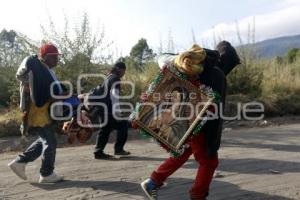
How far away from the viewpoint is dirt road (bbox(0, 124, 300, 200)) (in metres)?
6.80

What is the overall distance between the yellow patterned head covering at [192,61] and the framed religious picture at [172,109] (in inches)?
6.2

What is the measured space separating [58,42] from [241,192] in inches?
323

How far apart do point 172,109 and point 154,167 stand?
8.19 feet

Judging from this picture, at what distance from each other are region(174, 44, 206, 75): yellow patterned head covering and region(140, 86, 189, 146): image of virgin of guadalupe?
0.85 ft

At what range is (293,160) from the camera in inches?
346

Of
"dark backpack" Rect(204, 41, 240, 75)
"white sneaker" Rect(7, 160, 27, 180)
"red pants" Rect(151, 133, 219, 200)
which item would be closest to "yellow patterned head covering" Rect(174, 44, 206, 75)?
"dark backpack" Rect(204, 41, 240, 75)

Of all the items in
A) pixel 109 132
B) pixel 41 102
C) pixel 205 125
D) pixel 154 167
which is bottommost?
pixel 154 167

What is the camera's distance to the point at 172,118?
6.06m

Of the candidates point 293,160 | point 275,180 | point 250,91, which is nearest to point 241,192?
point 275,180

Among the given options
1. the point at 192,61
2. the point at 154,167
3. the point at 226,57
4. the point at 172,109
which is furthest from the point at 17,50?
the point at 192,61

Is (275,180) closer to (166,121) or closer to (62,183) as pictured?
(166,121)

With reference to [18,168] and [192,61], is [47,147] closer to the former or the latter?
[18,168]

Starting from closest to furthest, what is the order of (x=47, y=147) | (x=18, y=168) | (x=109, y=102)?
(x=47, y=147) < (x=18, y=168) < (x=109, y=102)

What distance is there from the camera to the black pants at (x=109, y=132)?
363 inches
